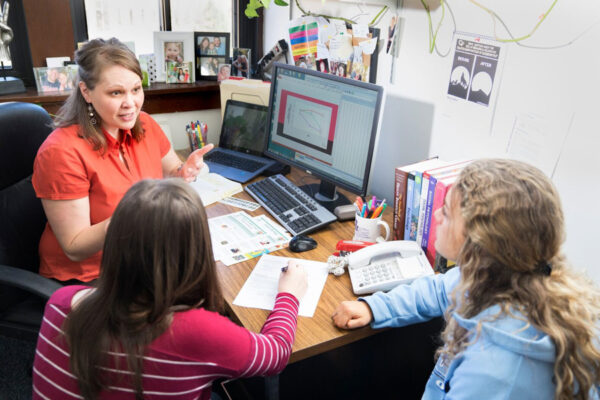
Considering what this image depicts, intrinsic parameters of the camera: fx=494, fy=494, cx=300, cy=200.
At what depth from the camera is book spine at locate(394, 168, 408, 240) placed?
4.46 ft

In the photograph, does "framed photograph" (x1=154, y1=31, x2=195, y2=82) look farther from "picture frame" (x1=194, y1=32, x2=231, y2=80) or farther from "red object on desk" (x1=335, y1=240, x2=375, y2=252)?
"red object on desk" (x1=335, y1=240, x2=375, y2=252)

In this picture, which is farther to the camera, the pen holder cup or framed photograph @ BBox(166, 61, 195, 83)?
framed photograph @ BBox(166, 61, 195, 83)

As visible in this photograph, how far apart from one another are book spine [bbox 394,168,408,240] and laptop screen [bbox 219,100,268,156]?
74cm

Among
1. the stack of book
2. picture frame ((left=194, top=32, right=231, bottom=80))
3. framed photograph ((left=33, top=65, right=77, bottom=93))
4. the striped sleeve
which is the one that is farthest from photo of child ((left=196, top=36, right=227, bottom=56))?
the striped sleeve

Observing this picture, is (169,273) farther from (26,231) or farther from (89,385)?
(26,231)

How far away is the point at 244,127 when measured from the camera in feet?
6.79

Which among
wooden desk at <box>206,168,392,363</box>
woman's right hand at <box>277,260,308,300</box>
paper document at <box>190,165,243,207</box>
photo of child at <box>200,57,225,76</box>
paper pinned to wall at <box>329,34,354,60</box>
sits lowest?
wooden desk at <box>206,168,392,363</box>

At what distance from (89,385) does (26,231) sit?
32.4 inches

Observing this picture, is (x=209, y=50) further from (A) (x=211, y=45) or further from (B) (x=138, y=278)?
(B) (x=138, y=278)

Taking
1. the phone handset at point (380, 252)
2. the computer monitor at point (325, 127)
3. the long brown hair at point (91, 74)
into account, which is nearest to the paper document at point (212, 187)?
the computer monitor at point (325, 127)

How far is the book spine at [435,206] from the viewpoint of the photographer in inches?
48.9

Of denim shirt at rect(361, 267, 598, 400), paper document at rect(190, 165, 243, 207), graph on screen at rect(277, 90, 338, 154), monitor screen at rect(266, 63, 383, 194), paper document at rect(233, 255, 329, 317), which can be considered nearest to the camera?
denim shirt at rect(361, 267, 598, 400)

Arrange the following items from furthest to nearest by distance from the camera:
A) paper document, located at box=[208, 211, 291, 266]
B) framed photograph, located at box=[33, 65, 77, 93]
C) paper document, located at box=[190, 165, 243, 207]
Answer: framed photograph, located at box=[33, 65, 77, 93]
paper document, located at box=[190, 165, 243, 207]
paper document, located at box=[208, 211, 291, 266]

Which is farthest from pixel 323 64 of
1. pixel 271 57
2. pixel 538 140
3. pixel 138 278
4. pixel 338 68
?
pixel 138 278
